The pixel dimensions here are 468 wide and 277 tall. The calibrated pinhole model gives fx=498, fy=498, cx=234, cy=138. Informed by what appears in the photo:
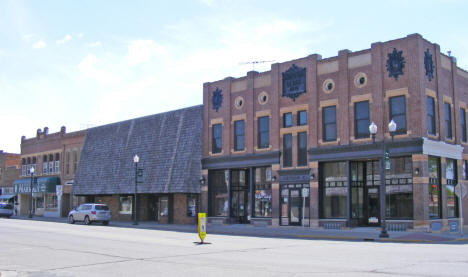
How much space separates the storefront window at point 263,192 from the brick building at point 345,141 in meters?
0.07

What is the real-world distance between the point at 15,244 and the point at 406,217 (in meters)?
19.4

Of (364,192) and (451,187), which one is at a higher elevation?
(451,187)

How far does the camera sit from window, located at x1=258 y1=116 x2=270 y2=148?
3454cm

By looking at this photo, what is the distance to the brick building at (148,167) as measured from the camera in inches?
1521

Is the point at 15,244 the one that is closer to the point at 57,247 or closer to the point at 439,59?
the point at 57,247

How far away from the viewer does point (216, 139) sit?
38.1 metres

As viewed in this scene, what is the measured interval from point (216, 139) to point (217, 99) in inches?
121

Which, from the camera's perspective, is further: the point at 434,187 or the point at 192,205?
the point at 192,205

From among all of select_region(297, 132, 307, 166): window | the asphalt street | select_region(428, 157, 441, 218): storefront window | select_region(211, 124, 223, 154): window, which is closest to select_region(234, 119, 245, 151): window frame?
select_region(211, 124, 223, 154): window

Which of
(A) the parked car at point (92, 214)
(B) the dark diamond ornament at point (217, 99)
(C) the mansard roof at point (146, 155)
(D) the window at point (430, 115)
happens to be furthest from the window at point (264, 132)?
(A) the parked car at point (92, 214)

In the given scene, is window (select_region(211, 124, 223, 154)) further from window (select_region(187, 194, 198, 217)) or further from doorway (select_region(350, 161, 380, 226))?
doorway (select_region(350, 161, 380, 226))

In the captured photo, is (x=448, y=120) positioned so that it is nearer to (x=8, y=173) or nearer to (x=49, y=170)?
(x=49, y=170)

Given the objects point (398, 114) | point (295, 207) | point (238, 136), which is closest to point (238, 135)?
point (238, 136)

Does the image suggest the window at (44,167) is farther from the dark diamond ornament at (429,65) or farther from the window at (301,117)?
the dark diamond ornament at (429,65)
